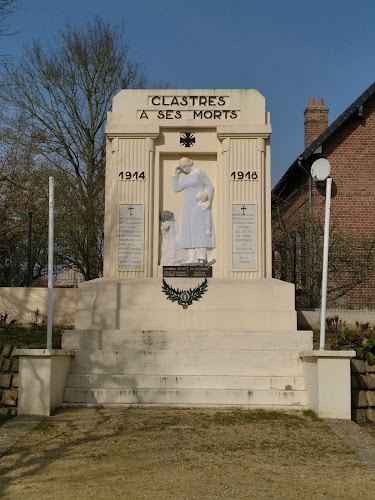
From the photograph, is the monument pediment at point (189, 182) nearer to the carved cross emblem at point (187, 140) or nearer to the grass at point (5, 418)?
the carved cross emblem at point (187, 140)

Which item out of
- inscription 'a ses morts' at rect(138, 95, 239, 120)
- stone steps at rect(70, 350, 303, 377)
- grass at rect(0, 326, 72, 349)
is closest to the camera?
stone steps at rect(70, 350, 303, 377)

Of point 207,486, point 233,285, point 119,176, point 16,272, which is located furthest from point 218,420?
point 16,272

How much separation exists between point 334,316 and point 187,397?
528 cm

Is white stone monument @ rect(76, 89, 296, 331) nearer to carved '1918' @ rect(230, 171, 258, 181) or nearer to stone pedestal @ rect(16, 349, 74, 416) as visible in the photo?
carved '1918' @ rect(230, 171, 258, 181)

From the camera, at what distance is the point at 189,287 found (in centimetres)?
1022

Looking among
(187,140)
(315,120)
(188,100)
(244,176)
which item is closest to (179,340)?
(244,176)

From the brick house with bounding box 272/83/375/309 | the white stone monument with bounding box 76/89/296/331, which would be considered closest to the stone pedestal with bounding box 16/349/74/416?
the white stone monument with bounding box 76/89/296/331

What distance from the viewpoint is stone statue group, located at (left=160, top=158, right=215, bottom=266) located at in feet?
35.7

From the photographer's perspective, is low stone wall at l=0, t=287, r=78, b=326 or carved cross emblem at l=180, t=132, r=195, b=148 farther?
low stone wall at l=0, t=287, r=78, b=326

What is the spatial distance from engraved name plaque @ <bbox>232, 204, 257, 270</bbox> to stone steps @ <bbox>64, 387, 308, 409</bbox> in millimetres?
2881

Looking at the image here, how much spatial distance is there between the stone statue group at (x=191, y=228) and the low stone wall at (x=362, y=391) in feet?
11.4

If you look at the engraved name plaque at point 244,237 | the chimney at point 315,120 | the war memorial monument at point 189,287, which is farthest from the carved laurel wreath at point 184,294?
the chimney at point 315,120

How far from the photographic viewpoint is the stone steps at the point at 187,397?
828cm

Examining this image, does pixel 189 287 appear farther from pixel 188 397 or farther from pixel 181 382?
pixel 188 397
